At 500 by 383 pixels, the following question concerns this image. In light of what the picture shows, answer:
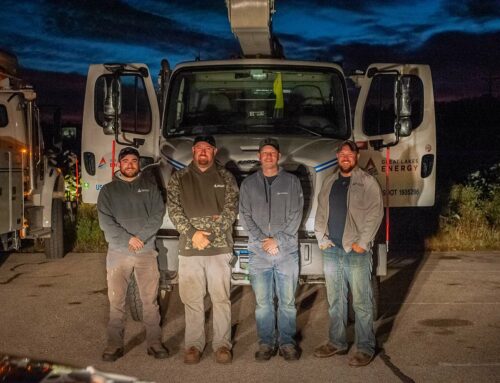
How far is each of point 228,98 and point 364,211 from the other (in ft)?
8.42

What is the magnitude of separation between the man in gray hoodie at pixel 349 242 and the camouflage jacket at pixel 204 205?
2.67ft

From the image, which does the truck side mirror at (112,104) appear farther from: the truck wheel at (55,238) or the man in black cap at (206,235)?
the truck wheel at (55,238)

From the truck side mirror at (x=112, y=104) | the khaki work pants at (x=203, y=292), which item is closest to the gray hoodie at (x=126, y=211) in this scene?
the khaki work pants at (x=203, y=292)

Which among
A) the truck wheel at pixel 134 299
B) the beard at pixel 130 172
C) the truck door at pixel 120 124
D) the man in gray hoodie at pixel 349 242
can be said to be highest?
the truck door at pixel 120 124

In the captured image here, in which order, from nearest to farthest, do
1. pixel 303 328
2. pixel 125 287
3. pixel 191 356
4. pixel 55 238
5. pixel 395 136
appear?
pixel 191 356, pixel 125 287, pixel 303 328, pixel 395 136, pixel 55 238

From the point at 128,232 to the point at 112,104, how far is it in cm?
180

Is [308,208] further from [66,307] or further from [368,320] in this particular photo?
[66,307]

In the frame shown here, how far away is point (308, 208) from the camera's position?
781 cm

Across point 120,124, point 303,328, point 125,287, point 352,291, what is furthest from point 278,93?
point 125,287

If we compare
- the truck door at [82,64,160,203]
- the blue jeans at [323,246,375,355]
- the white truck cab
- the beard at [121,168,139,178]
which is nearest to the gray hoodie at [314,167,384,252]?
the blue jeans at [323,246,375,355]

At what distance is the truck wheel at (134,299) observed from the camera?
8031 mm

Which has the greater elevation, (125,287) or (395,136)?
(395,136)

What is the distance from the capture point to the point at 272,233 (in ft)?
23.2

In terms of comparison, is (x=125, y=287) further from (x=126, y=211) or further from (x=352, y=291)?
(x=352, y=291)
